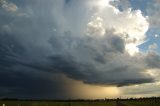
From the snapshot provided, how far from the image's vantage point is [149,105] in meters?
137

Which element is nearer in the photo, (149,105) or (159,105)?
(159,105)

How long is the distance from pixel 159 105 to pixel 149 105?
1729 centimetres

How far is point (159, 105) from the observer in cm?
12000
